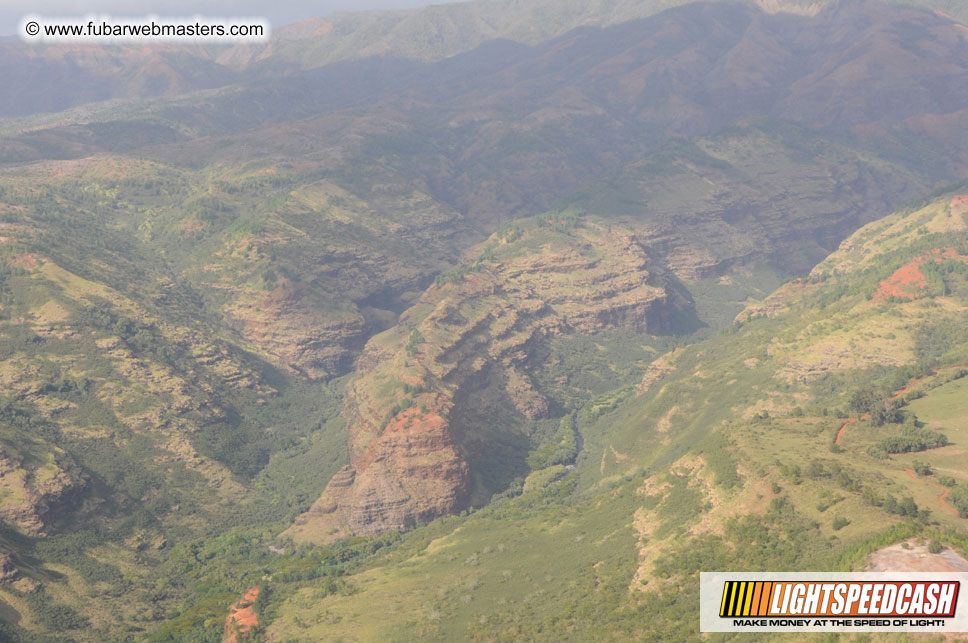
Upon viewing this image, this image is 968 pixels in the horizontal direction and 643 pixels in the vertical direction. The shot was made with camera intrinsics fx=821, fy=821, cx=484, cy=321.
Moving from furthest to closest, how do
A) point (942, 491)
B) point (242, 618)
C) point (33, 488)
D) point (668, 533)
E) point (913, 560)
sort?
point (33, 488) < point (242, 618) < point (668, 533) < point (942, 491) < point (913, 560)

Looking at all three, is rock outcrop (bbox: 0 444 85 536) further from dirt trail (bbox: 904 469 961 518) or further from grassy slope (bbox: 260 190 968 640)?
dirt trail (bbox: 904 469 961 518)

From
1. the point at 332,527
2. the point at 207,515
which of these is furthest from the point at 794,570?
the point at 207,515

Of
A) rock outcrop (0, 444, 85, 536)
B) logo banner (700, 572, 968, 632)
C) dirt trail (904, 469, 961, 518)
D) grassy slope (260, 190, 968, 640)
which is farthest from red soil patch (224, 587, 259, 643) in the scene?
dirt trail (904, 469, 961, 518)

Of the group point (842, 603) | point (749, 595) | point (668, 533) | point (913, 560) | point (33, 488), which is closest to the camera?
point (842, 603)

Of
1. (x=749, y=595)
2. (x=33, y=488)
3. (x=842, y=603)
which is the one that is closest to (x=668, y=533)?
(x=749, y=595)

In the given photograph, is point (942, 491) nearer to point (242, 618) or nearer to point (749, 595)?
point (749, 595)

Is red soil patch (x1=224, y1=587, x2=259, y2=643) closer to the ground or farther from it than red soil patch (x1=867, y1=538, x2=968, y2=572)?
closer to the ground

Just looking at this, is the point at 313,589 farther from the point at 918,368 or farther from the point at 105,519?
the point at 918,368

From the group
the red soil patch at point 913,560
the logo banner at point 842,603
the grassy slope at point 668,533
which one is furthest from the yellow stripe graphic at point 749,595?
the red soil patch at point 913,560
